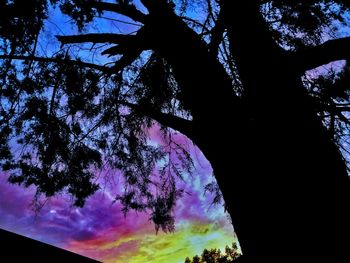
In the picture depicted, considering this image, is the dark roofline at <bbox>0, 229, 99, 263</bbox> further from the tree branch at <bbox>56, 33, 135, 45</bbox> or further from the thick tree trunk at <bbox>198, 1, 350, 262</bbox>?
the tree branch at <bbox>56, 33, 135, 45</bbox>

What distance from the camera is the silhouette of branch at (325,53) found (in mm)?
2186

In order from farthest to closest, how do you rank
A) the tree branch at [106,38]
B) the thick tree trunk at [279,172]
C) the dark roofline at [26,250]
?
the tree branch at [106,38] → the dark roofline at [26,250] → the thick tree trunk at [279,172]

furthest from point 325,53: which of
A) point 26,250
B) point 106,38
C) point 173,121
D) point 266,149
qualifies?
point 26,250

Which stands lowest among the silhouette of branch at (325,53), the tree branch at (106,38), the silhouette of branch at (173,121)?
the silhouette of branch at (173,121)

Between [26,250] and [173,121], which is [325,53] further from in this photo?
[26,250]

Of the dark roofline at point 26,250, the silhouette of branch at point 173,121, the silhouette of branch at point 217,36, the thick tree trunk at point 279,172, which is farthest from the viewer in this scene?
the silhouette of branch at point 217,36

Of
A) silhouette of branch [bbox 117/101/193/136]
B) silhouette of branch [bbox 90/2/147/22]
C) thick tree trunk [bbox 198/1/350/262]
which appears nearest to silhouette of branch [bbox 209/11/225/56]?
silhouette of branch [bbox 90/2/147/22]

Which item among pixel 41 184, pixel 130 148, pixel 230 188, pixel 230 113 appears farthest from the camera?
pixel 130 148

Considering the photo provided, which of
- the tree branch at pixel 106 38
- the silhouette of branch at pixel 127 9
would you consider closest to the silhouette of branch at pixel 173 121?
the tree branch at pixel 106 38

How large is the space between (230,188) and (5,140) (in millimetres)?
3700

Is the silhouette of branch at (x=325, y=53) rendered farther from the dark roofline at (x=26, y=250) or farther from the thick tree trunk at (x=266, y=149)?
the dark roofline at (x=26, y=250)

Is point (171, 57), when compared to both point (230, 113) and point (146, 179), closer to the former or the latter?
point (230, 113)

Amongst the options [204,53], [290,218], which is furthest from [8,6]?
[290,218]

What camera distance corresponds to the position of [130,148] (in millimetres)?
4668
